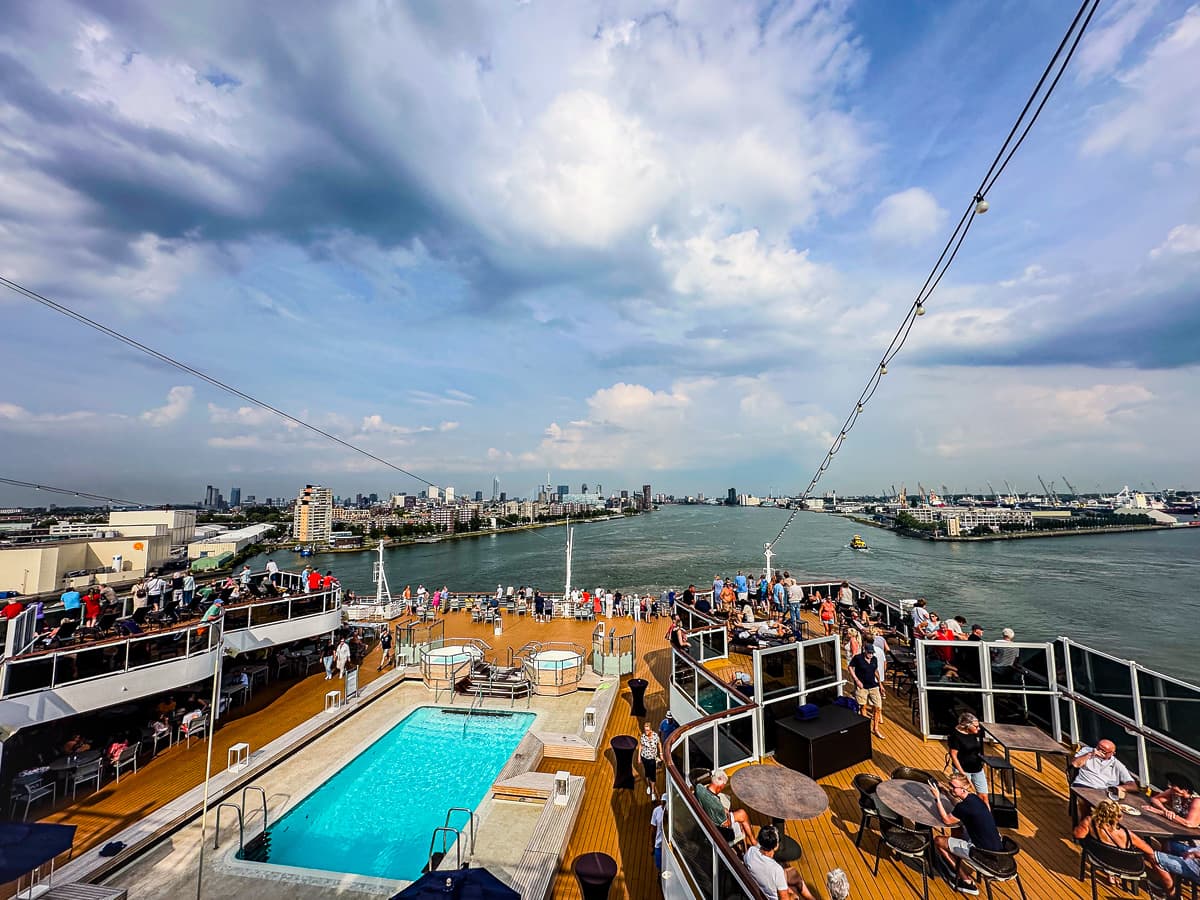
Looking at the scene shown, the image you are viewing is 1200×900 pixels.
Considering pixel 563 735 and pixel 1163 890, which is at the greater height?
pixel 1163 890

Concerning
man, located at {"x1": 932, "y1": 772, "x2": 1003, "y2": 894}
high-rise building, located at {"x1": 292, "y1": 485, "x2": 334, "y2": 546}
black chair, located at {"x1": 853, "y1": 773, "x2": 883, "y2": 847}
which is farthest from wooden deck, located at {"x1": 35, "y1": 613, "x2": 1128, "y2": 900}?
high-rise building, located at {"x1": 292, "y1": 485, "x2": 334, "y2": 546}

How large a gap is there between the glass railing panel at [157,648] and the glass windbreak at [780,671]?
403 inches

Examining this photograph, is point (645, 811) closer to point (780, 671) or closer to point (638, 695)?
point (780, 671)

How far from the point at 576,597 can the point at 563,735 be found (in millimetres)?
10504

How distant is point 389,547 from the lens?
93.9 m

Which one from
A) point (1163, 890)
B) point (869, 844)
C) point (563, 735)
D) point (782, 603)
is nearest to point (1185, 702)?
point (1163, 890)

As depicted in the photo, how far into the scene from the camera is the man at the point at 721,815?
427 centimetres

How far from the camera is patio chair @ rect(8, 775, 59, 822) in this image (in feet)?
23.5

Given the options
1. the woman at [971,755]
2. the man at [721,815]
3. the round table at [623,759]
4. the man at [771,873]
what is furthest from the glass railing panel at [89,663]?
the woman at [971,755]

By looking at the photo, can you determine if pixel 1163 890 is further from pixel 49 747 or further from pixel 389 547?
pixel 389 547

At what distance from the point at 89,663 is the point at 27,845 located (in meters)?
4.99

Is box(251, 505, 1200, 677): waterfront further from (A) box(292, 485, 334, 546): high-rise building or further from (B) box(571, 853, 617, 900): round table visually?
(A) box(292, 485, 334, 546): high-rise building

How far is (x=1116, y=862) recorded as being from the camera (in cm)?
383

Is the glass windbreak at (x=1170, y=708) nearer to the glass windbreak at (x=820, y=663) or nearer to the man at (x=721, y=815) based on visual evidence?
the glass windbreak at (x=820, y=663)
